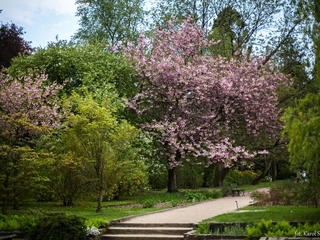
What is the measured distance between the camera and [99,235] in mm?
13180

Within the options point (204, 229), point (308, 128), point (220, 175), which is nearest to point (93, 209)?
point (204, 229)

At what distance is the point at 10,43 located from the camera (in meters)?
31.8

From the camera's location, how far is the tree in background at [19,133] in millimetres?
15945

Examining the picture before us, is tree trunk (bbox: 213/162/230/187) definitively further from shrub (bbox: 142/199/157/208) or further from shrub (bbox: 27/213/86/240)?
shrub (bbox: 27/213/86/240)

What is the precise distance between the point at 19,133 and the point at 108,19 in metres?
24.8

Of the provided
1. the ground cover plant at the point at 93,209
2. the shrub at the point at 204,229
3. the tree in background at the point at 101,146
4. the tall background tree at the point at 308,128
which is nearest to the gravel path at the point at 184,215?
the ground cover plant at the point at 93,209

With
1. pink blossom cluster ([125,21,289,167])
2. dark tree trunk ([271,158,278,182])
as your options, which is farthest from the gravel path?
dark tree trunk ([271,158,278,182])

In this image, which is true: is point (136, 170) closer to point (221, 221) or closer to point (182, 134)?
point (182, 134)

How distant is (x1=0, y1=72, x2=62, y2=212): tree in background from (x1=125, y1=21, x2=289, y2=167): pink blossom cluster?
6.89 meters

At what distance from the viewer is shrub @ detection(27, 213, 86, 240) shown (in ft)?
Answer: 39.0

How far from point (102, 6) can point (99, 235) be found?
96.2ft

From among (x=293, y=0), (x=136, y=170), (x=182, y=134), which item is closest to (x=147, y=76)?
(x=182, y=134)

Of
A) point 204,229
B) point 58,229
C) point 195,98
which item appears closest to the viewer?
point 58,229

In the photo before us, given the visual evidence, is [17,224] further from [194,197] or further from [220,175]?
[220,175]
